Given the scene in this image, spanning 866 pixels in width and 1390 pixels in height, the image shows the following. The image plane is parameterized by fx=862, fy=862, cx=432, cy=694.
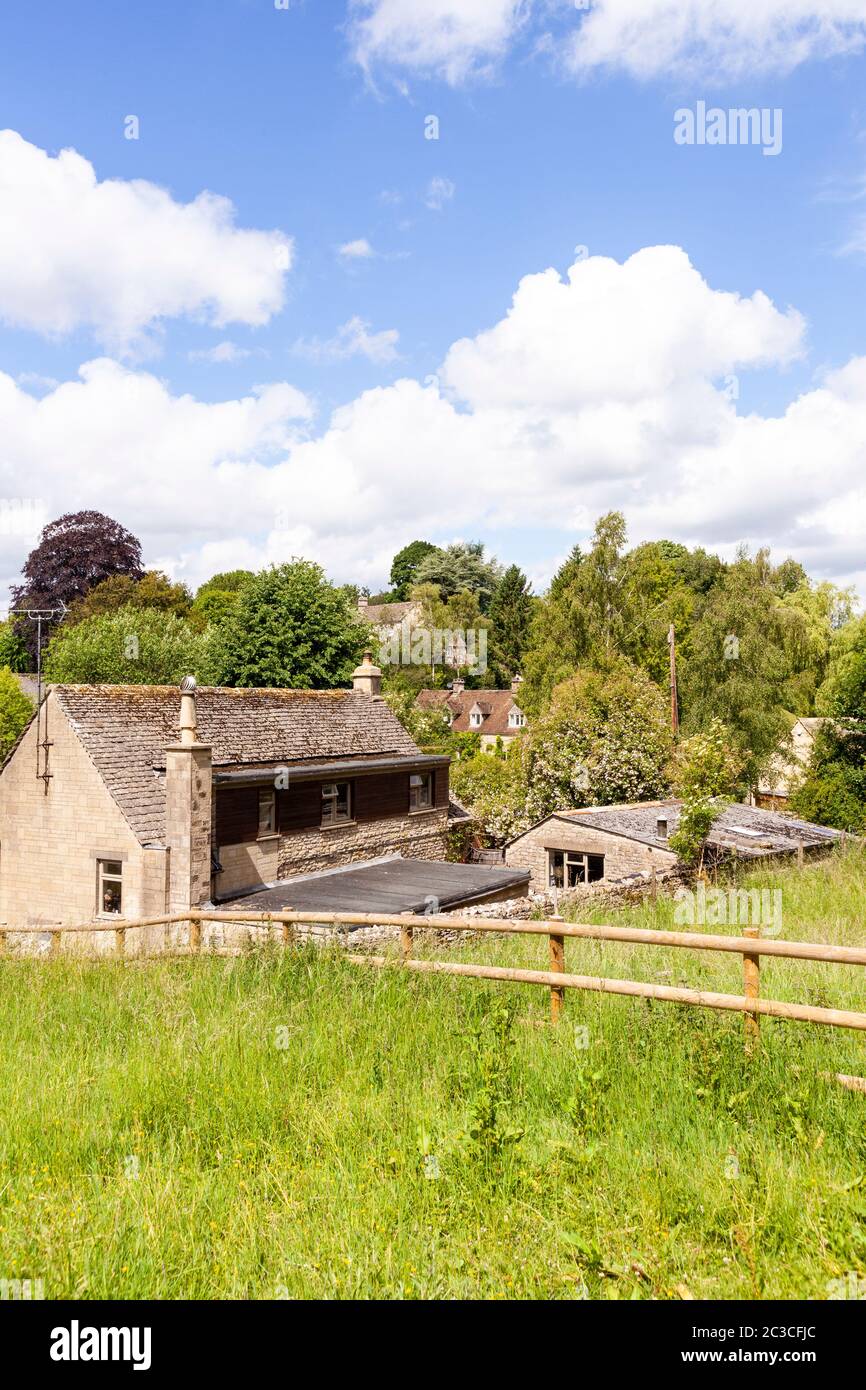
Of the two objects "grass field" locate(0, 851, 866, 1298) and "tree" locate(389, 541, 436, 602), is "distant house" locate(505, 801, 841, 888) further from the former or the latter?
"tree" locate(389, 541, 436, 602)

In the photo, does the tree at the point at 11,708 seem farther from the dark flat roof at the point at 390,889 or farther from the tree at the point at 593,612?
the tree at the point at 593,612

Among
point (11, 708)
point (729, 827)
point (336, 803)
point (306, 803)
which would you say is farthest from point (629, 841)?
point (11, 708)

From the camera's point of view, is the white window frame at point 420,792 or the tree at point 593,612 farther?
the tree at point 593,612

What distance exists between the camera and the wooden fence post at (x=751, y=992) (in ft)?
19.3

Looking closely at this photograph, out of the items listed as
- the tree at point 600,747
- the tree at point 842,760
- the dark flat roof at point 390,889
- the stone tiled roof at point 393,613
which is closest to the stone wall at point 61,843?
the dark flat roof at point 390,889

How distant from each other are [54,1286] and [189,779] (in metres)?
16.7

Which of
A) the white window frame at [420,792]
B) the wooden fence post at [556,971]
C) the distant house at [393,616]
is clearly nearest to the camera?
the wooden fence post at [556,971]

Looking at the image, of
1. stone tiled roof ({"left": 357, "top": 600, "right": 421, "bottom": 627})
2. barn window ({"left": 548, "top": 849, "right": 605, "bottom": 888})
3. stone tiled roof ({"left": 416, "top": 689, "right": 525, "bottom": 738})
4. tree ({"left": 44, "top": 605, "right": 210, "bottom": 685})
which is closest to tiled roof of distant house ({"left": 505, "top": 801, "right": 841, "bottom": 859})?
barn window ({"left": 548, "top": 849, "right": 605, "bottom": 888})

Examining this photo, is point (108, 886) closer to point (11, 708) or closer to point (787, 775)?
point (11, 708)

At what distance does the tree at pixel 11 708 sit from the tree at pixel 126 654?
2119 mm

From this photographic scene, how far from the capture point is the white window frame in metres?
30.5

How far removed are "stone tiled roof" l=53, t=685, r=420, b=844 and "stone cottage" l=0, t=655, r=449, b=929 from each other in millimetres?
41
